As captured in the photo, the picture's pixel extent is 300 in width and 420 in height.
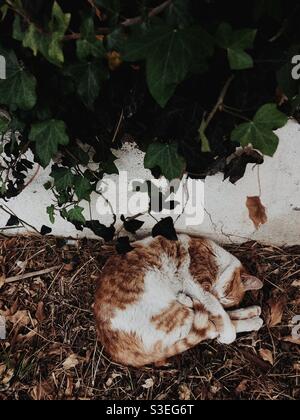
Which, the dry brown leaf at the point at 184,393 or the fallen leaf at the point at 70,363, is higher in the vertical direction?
the fallen leaf at the point at 70,363

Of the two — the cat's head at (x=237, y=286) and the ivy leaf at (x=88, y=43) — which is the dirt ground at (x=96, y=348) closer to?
the cat's head at (x=237, y=286)

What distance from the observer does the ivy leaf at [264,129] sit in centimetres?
126

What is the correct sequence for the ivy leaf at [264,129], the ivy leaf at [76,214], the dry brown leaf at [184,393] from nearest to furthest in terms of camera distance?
the ivy leaf at [264,129]
the ivy leaf at [76,214]
the dry brown leaf at [184,393]

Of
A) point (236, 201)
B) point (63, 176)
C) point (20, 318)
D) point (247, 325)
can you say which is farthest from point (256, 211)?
point (20, 318)

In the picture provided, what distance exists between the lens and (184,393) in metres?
2.15

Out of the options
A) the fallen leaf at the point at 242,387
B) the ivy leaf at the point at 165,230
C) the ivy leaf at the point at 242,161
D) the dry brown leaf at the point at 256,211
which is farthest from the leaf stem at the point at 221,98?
the fallen leaf at the point at 242,387

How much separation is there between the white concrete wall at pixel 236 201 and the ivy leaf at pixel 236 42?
64 centimetres

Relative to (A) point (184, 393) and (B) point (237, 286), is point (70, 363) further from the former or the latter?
(B) point (237, 286)

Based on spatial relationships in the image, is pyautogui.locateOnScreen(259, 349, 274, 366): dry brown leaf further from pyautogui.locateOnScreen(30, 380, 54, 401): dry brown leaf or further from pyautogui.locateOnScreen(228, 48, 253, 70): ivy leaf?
pyautogui.locateOnScreen(228, 48, 253, 70): ivy leaf

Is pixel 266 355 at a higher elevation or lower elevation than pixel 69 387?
higher

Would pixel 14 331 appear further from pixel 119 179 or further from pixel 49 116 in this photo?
pixel 49 116

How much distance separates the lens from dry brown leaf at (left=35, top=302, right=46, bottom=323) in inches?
92.3

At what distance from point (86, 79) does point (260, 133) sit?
1.89ft

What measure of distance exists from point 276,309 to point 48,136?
154cm
